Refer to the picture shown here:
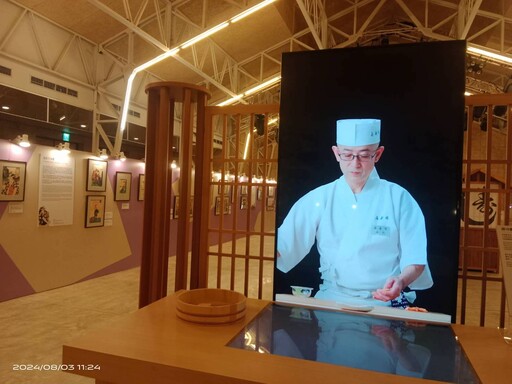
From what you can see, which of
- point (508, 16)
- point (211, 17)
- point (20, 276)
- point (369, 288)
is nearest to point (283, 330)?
point (369, 288)

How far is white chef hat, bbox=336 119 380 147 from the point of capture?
87.2 inches

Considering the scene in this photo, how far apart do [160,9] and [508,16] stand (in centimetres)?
579

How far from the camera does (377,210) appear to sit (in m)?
2.20

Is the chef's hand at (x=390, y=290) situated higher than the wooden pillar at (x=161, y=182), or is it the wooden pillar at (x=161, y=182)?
the wooden pillar at (x=161, y=182)

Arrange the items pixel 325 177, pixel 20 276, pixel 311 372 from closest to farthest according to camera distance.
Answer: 1. pixel 311 372
2. pixel 325 177
3. pixel 20 276

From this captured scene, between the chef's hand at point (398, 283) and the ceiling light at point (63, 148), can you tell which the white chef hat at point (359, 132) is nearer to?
the chef's hand at point (398, 283)

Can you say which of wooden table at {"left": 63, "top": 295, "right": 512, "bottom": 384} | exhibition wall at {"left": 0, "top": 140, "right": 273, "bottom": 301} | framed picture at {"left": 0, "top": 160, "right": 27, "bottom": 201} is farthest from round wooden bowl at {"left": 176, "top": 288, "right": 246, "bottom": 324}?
framed picture at {"left": 0, "top": 160, "right": 27, "bottom": 201}

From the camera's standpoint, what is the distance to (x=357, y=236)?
2238mm

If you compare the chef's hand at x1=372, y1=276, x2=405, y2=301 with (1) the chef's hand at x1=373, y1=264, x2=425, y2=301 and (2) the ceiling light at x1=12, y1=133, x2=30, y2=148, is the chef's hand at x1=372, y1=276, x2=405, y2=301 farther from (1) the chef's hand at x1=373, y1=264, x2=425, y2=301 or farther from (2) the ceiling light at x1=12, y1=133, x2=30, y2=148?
(2) the ceiling light at x1=12, y1=133, x2=30, y2=148

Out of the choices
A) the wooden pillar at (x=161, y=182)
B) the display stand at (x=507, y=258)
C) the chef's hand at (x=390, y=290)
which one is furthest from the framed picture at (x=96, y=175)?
the display stand at (x=507, y=258)

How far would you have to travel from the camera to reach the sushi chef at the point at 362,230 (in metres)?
2.15

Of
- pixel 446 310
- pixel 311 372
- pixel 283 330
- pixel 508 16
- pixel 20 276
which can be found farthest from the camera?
pixel 508 16

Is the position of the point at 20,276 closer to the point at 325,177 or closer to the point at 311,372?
the point at 325,177

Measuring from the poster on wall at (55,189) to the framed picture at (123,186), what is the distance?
92 centimetres
